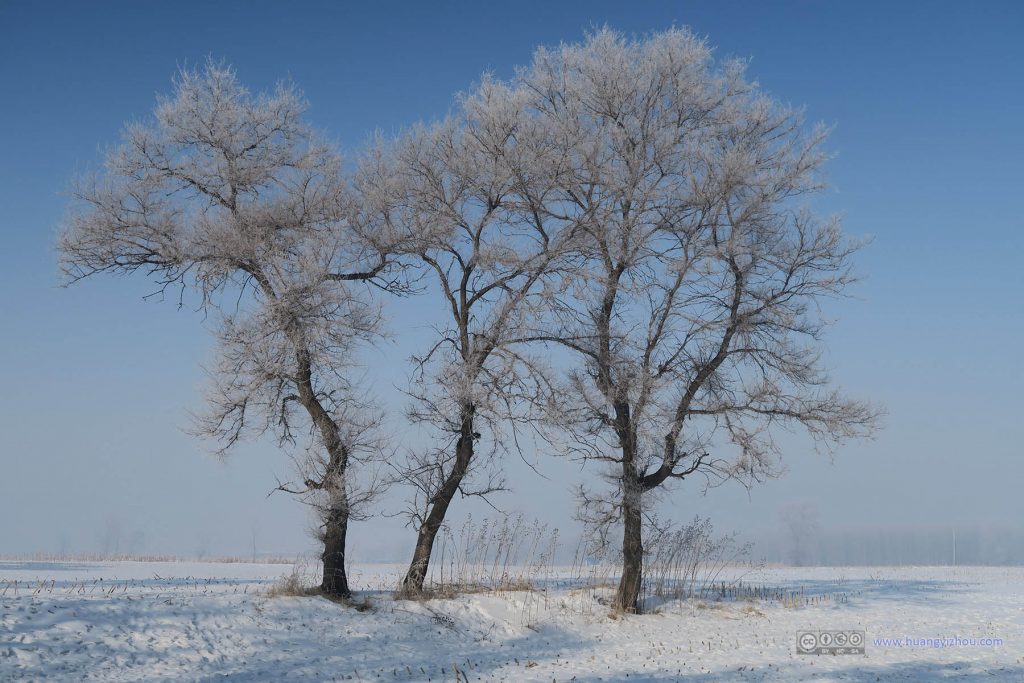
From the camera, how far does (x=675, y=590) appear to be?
18812 millimetres

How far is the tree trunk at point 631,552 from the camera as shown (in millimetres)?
17734

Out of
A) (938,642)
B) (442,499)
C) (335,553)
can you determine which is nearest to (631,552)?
(442,499)

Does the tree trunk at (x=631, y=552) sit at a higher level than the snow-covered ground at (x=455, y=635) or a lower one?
higher

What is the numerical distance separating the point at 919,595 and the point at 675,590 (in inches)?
264

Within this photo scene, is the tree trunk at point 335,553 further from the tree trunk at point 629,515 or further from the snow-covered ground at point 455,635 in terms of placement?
the tree trunk at point 629,515

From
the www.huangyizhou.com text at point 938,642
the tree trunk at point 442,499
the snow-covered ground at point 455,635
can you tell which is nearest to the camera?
the snow-covered ground at point 455,635

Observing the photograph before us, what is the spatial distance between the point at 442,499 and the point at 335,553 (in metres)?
2.65

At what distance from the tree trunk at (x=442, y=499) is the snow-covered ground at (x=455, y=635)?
1.16 m

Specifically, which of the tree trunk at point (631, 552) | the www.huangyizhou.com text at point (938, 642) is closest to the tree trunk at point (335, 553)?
Answer: the tree trunk at point (631, 552)

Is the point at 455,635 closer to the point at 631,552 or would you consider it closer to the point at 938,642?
the point at 631,552

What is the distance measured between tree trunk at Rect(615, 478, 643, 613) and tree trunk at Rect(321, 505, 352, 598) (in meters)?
5.86

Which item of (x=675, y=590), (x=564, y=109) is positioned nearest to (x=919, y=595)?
(x=675, y=590)

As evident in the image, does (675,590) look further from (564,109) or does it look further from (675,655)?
(564,109)

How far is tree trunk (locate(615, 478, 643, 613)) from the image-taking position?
58.2 ft
